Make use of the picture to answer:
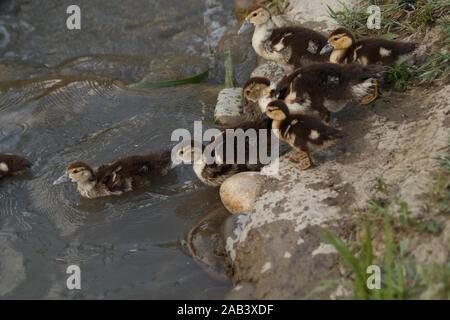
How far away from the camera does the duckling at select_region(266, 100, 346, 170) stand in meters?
3.85

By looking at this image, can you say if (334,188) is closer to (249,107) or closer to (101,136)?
(249,107)

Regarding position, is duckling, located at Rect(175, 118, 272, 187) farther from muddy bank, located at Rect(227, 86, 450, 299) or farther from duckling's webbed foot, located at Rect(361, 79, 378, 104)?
duckling's webbed foot, located at Rect(361, 79, 378, 104)

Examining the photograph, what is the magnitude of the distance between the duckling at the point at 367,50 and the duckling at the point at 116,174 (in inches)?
76.0

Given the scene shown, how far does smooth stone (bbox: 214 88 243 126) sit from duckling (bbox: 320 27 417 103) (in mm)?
1109

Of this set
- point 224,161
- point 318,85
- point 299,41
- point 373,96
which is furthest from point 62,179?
point 373,96

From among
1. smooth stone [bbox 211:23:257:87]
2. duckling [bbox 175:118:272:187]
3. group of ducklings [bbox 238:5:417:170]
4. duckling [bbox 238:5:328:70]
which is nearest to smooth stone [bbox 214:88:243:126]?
group of ducklings [bbox 238:5:417:170]

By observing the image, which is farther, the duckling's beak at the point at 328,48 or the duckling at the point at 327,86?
the duckling's beak at the point at 328,48

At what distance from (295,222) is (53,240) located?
80.3 inches

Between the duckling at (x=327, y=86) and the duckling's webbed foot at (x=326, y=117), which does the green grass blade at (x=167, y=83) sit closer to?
the duckling at (x=327, y=86)

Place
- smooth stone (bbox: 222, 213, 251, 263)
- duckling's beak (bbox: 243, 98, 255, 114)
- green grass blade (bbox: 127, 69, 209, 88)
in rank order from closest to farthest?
1. smooth stone (bbox: 222, 213, 251, 263)
2. duckling's beak (bbox: 243, 98, 255, 114)
3. green grass blade (bbox: 127, 69, 209, 88)

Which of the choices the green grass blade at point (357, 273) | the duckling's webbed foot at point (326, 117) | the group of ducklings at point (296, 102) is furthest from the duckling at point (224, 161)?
the green grass blade at point (357, 273)

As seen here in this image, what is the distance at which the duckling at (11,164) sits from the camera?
4871mm
